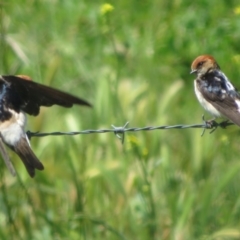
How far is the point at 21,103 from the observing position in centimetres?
805

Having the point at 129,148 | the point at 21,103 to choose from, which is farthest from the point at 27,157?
the point at 129,148

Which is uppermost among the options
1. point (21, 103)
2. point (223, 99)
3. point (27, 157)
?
point (21, 103)

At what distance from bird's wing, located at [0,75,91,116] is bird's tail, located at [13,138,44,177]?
1.12 feet

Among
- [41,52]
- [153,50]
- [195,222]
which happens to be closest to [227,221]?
[195,222]

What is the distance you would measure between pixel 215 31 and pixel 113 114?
107 centimetres

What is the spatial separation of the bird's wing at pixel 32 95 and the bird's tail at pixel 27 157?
34 centimetres

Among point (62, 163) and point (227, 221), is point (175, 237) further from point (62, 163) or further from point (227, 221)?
point (62, 163)

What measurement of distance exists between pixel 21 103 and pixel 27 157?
596 mm

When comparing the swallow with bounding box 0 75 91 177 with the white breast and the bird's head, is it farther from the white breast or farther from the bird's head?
the bird's head

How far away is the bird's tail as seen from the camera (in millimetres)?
7430

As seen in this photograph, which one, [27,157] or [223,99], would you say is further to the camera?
[223,99]

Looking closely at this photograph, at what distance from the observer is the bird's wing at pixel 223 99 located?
26.5ft

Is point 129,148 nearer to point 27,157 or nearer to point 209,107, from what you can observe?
point 209,107

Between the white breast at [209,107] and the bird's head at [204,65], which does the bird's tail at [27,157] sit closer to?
the white breast at [209,107]
